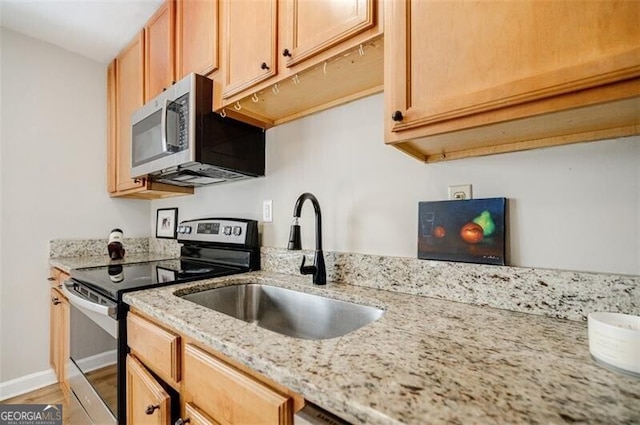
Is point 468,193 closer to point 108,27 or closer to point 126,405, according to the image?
point 126,405

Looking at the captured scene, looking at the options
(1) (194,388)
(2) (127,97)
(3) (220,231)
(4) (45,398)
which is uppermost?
(2) (127,97)

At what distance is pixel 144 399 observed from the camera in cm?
91

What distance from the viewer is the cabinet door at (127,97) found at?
1.85 metres

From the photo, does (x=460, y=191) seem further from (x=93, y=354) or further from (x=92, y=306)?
(x=93, y=354)

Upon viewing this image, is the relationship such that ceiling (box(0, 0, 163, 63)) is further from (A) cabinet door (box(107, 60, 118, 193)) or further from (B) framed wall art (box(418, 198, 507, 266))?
(B) framed wall art (box(418, 198, 507, 266))

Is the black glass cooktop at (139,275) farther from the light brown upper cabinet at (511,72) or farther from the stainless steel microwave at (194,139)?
the light brown upper cabinet at (511,72)

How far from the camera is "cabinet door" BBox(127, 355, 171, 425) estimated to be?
81 cm

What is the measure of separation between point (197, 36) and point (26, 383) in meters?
2.40

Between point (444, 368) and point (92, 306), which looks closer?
point (444, 368)

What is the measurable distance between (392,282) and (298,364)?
589 mm

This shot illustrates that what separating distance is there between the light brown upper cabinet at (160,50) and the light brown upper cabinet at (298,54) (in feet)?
1.55

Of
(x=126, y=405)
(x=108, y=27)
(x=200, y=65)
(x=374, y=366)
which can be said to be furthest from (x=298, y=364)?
(x=108, y=27)

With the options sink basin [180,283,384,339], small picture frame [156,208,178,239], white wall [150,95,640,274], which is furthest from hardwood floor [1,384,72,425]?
white wall [150,95,640,274]

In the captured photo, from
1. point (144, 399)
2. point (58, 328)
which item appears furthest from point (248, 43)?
point (58, 328)
